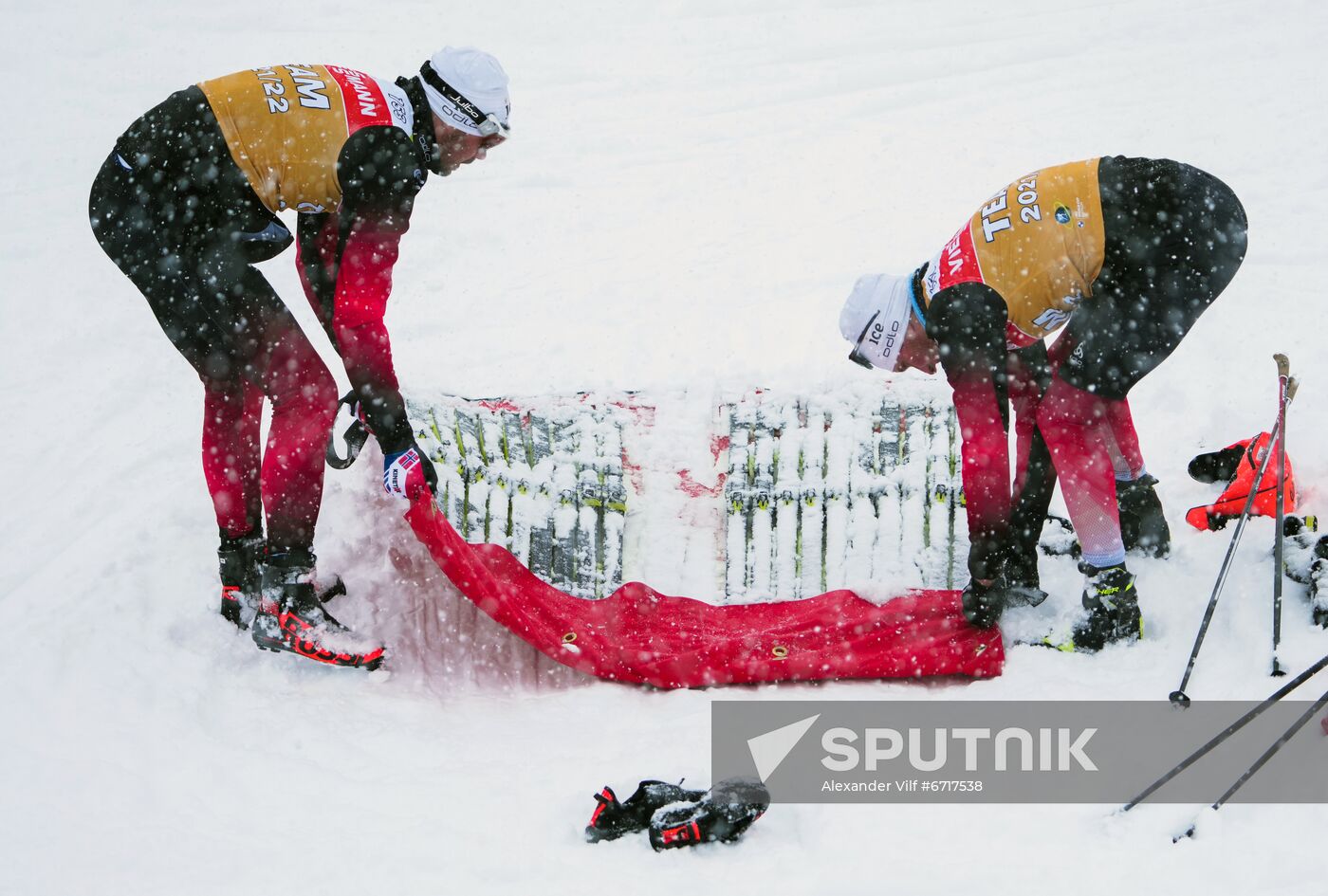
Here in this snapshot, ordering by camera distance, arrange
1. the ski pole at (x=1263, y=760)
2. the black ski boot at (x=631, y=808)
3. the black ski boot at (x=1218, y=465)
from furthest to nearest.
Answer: the black ski boot at (x=1218, y=465)
the black ski boot at (x=631, y=808)
the ski pole at (x=1263, y=760)

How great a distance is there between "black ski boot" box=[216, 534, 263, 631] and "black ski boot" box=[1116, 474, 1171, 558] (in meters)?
2.58

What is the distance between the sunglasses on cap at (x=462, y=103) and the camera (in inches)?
125

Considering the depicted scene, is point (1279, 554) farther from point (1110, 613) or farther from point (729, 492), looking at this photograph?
point (729, 492)

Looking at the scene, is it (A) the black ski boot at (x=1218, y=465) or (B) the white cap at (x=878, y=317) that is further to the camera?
(A) the black ski boot at (x=1218, y=465)

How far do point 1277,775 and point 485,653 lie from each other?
2.07 m

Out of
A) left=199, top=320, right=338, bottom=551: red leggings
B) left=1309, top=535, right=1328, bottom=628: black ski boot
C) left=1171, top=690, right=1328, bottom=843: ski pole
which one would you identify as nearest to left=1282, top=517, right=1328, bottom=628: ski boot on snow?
left=1309, top=535, right=1328, bottom=628: black ski boot

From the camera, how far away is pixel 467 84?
3166 millimetres

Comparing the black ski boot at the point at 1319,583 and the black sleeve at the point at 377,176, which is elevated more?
the black sleeve at the point at 377,176

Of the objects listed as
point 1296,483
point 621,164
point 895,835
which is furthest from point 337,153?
point 621,164

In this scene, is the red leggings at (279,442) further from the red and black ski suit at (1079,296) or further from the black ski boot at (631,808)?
the red and black ski suit at (1079,296)

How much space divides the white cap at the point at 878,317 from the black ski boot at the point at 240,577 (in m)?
1.82

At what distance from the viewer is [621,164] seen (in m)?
6.79

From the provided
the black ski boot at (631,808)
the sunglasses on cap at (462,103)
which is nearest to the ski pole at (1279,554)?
the black ski boot at (631,808)

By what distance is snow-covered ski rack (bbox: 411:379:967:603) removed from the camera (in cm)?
364
